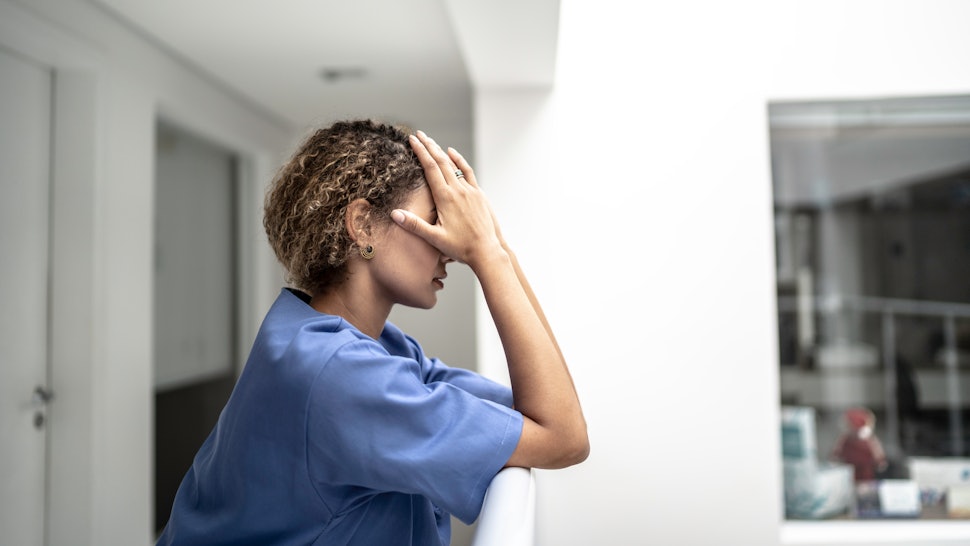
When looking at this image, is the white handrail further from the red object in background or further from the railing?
the railing

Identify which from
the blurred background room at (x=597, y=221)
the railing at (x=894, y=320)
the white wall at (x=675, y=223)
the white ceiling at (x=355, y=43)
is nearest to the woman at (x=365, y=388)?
the white ceiling at (x=355, y=43)

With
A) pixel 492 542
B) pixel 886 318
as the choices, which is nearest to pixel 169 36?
pixel 492 542

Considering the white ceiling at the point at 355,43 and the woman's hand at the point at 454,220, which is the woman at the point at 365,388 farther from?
the white ceiling at the point at 355,43

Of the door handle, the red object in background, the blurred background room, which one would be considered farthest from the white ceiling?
the red object in background

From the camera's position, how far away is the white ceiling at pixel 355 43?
1.91 m

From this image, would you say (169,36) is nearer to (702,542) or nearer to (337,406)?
(337,406)

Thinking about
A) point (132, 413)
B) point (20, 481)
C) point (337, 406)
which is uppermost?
point (337, 406)

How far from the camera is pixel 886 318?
5.45 metres

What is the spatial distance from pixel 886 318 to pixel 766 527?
3.84 m

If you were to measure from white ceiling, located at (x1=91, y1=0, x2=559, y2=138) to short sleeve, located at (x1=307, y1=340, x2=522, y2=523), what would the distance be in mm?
1135

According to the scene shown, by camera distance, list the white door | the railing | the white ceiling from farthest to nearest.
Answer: the railing → the white door → the white ceiling

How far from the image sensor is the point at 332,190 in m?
1.01

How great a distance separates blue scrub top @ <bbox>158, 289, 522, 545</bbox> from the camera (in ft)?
2.82

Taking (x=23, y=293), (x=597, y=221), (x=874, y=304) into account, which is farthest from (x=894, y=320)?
(x=23, y=293)
